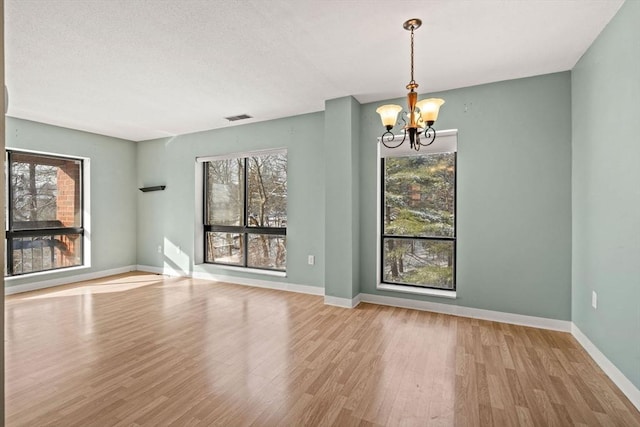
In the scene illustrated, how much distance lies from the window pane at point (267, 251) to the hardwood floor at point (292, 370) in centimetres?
126

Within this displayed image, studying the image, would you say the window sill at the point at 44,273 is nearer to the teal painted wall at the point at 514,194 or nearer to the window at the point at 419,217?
the window at the point at 419,217

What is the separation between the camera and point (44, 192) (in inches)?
200

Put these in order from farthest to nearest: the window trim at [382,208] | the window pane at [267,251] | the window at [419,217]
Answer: the window pane at [267,251] < the window at [419,217] < the window trim at [382,208]

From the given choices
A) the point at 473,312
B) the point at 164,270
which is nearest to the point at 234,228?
the point at 164,270

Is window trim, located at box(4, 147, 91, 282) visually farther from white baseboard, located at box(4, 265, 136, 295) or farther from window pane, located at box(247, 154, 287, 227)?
window pane, located at box(247, 154, 287, 227)

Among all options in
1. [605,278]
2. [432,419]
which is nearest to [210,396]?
[432,419]

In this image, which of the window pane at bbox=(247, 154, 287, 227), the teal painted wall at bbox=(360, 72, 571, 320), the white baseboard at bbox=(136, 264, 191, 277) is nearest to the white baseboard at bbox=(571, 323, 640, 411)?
the teal painted wall at bbox=(360, 72, 571, 320)

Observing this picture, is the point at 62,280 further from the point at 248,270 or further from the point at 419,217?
the point at 419,217

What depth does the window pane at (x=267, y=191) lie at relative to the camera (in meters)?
5.00

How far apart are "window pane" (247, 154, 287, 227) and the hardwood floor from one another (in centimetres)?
167

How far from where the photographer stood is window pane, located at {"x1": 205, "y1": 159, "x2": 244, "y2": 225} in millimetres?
5387

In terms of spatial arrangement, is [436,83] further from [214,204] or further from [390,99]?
[214,204]

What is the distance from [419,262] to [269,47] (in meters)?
3.02

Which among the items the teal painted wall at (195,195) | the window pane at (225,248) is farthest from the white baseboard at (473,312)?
the window pane at (225,248)
